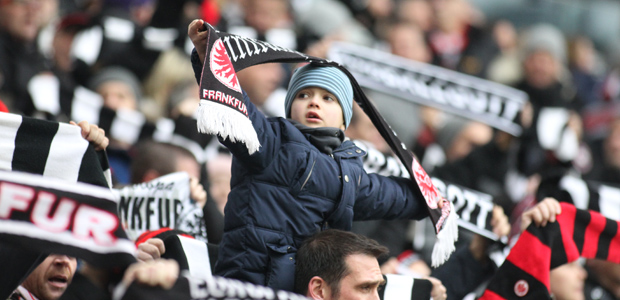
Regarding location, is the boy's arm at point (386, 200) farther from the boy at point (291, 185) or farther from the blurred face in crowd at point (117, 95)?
the blurred face in crowd at point (117, 95)

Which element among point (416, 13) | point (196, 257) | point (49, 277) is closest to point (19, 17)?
point (49, 277)

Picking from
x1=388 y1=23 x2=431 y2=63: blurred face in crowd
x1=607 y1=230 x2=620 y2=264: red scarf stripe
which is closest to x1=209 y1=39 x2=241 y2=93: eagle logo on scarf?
x1=607 y1=230 x2=620 y2=264: red scarf stripe

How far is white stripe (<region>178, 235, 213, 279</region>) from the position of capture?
10.8 ft

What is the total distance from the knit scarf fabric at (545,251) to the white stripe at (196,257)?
1.27 m

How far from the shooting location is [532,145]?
6.67m

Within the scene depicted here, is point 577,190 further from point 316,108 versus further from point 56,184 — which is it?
point 56,184

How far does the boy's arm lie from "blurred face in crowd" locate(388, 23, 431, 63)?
4.35 metres

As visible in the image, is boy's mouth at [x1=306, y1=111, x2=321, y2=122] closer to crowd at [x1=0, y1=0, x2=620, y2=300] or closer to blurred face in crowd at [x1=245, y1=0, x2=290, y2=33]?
crowd at [x1=0, y1=0, x2=620, y2=300]

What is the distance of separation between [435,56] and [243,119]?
6.05 metres

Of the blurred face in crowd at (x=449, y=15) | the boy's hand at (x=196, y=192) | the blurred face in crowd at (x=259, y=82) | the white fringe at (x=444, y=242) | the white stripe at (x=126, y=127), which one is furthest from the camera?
the blurred face in crowd at (x=449, y=15)

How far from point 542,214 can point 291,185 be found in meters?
1.29

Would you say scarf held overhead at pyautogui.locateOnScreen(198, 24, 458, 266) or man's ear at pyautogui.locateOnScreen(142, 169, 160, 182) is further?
man's ear at pyautogui.locateOnScreen(142, 169, 160, 182)

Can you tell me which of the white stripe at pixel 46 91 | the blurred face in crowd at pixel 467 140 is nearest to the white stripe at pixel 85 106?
the white stripe at pixel 46 91

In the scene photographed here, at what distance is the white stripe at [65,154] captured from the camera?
2.92m
